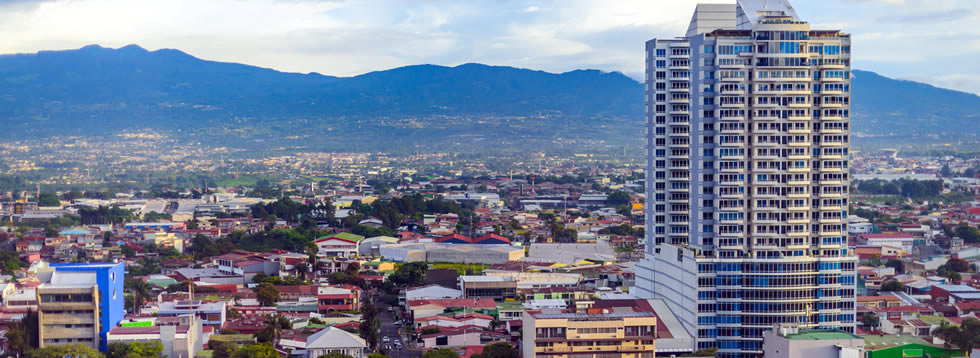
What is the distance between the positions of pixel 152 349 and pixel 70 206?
68.4m

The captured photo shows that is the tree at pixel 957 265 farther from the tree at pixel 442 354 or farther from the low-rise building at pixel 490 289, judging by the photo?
the tree at pixel 442 354

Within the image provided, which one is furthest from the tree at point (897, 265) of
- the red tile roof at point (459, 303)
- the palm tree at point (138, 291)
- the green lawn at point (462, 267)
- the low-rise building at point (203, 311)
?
the palm tree at point (138, 291)

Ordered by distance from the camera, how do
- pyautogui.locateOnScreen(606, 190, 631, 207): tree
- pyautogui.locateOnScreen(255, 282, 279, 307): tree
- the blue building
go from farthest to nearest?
pyautogui.locateOnScreen(606, 190, 631, 207): tree
pyautogui.locateOnScreen(255, 282, 279, 307): tree
the blue building

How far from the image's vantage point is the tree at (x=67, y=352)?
1235 inches

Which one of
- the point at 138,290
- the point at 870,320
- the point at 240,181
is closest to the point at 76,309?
the point at 138,290

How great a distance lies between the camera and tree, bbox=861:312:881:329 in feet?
126

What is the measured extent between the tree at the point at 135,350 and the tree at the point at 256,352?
202 cm

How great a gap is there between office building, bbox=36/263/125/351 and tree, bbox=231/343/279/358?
13.7 ft

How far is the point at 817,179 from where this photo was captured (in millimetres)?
32375

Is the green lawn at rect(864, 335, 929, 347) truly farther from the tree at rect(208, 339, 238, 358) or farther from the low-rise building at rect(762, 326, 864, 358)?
the tree at rect(208, 339, 238, 358)

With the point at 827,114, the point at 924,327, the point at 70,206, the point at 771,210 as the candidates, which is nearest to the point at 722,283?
the point at 771,210

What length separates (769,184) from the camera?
32.0 m

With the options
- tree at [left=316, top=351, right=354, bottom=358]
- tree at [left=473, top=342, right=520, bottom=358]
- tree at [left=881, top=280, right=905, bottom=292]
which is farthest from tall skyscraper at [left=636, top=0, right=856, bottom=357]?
tree at [left=881, top=280, right=905, bottom=292]

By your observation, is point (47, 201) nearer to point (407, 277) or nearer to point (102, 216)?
point (102, 216)
